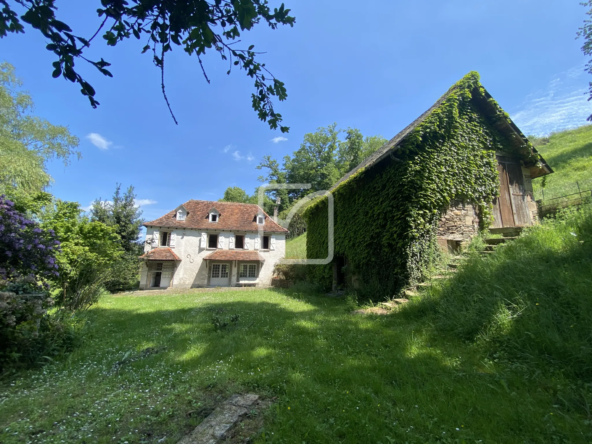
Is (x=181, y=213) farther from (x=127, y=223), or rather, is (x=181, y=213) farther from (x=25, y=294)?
(x=25, y=294)

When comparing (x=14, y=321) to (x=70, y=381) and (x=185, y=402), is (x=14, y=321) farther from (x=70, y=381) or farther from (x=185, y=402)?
(x=185, y=402)

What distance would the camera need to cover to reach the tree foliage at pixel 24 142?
11.0 meters

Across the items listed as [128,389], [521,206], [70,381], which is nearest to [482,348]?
[128,389]

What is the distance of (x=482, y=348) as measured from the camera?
3357mm

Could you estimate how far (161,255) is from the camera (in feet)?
56.9

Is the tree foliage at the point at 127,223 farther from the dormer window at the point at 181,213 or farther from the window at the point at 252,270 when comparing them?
the window at the point at 252,270

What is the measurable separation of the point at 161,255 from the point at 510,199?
1966 centimetres

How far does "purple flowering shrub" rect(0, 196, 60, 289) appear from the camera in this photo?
16.1 feet

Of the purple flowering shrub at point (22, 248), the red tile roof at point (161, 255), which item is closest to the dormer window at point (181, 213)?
the red tile roof at point (161, 255)

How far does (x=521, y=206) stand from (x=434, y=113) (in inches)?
199

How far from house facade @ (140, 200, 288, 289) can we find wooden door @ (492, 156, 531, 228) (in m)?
14.9

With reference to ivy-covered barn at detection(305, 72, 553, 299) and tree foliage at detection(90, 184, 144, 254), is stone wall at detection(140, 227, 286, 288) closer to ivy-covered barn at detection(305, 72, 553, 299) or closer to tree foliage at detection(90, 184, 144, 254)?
tree foliage at detection(90, 184, 144, 254)

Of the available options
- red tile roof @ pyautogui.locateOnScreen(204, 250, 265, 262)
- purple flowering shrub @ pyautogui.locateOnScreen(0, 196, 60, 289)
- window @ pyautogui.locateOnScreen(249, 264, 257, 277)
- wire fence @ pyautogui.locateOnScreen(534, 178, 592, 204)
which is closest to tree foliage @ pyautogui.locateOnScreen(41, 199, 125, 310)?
purple flowering shrub @ pyautogui.locateOnScreen(0, 196, 60, 289)

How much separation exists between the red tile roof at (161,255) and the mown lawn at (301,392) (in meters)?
14.0
